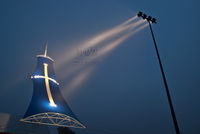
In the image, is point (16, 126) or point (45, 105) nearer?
point (16, 126)

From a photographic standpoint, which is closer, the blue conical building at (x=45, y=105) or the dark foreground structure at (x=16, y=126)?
the dark foreground structure at (x=16, y=126)

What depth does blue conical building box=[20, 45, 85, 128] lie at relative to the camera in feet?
46.6

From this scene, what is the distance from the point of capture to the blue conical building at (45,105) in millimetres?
14213

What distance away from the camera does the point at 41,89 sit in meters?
17.3

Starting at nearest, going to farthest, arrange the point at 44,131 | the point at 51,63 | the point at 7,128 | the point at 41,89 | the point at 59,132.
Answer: the point at 7,128 → the point at 44,131 → the point at 41,89 → the point at 51,63 → the point at 59,132

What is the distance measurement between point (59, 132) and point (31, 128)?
13.8m

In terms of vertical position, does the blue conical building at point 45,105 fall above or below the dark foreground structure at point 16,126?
above

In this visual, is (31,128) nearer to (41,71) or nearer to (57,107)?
(57,107)

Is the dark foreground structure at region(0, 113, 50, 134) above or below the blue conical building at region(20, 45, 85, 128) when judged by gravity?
below

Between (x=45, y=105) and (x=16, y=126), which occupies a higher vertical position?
(x=45, y=105)

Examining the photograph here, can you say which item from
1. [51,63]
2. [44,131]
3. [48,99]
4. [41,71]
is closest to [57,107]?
[48,99]

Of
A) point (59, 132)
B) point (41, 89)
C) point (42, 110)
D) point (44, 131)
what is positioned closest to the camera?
point (42, 110)

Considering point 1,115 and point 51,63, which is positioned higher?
point 51,63

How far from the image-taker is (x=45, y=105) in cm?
1520
